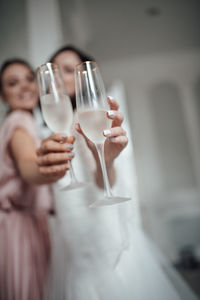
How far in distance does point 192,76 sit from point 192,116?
64cm

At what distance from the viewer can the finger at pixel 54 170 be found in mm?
424

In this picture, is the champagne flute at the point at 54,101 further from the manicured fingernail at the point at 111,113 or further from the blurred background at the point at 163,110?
the blurred background at the point at 163,110

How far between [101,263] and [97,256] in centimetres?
2

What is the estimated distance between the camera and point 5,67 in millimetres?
698

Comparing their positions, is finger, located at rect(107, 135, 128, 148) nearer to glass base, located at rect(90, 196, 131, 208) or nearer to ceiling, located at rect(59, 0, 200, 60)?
glass base, located at rect(90, 196, 131, 208)

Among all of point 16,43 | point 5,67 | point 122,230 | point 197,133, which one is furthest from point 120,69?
point 122,230

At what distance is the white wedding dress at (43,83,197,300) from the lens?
60cm

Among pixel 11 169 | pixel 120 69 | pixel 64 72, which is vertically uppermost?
pixel 120 69

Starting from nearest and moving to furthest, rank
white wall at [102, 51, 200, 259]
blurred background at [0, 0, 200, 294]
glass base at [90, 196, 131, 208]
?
1. glass base at [90, 196, 131, 208]
2. blurred background at [0, 0, 200, 294]
3. white wall at [102, 51, 200, 259]

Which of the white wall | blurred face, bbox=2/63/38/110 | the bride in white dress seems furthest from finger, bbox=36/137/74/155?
the white wall

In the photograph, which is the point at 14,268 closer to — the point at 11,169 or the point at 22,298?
the point at 22,298

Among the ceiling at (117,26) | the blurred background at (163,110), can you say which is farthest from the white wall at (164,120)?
the ceiling at (117,26)

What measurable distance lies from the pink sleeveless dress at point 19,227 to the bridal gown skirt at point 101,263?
62 mm

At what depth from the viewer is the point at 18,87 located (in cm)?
67
